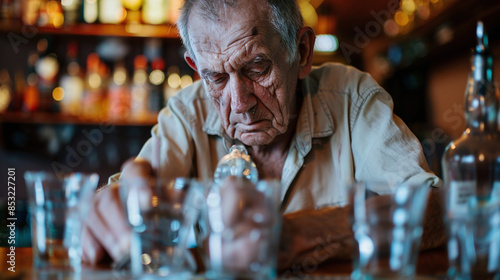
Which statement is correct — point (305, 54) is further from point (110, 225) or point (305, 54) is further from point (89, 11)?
point (89, 11)

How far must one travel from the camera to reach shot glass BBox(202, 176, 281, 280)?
2.12 feet

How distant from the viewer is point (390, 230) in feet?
2.15

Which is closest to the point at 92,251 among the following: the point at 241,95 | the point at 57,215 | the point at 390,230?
the point at 57,215

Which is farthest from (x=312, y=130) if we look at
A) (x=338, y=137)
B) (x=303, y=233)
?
(x=303, y=233)

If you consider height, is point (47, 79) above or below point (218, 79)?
above

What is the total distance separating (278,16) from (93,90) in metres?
→ 1.94

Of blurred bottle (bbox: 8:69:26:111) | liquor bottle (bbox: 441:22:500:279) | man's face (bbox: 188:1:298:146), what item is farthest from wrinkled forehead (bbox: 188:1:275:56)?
blurred bottle (bbox: 8:69:26:111)

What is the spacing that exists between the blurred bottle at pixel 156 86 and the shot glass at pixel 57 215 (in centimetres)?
233

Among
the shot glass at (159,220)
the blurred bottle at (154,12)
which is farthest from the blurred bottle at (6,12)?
the shot glass at (159,220)

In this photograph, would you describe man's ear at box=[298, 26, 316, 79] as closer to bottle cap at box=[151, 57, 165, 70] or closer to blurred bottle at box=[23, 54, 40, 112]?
bottle cap at box=[151, 57, 165, 70]

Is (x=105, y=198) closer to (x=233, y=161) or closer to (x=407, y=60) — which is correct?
(x=233, y=161)

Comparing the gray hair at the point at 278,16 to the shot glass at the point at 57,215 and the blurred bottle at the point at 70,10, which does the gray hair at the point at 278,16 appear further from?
the blurred bottle at the point at 70,10

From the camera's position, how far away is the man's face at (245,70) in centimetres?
138

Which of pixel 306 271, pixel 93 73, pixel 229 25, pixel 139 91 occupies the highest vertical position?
pixel 93 73
